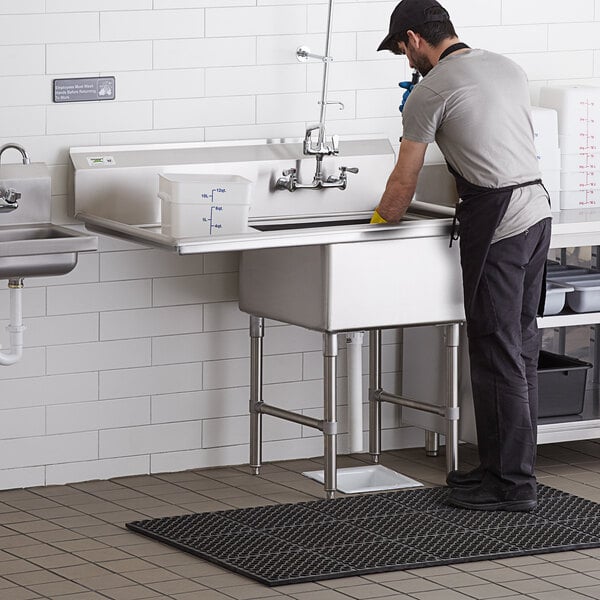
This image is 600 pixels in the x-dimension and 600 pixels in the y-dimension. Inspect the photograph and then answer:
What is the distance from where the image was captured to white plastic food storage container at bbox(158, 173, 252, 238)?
4656 millimetres

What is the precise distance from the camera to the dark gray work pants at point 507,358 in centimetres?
480

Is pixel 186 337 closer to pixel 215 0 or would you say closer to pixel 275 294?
pixel 275 294

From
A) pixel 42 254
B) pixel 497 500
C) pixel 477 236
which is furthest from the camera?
pixel 497 500

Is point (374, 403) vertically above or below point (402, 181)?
below

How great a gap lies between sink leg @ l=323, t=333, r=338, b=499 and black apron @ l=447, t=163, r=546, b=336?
0.46 m

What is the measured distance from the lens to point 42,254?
454cm

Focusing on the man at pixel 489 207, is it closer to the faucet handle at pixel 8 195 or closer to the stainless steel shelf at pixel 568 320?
the stainless steel shelf at pixel 568 320

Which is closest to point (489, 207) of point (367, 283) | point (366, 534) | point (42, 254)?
point (367, 283)

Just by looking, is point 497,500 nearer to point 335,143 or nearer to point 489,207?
point 489,207

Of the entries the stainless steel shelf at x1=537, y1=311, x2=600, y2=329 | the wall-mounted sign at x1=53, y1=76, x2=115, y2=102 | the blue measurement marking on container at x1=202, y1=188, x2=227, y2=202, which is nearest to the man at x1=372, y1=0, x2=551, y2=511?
the stainless steel shelf at x1=537, y1=311, x2=600, y2=329

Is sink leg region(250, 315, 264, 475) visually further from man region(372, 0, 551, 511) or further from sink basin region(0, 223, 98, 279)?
sink basin region(0, 223, 98, 279)

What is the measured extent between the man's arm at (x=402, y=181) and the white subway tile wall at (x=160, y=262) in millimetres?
734

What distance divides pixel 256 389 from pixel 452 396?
0.71 m

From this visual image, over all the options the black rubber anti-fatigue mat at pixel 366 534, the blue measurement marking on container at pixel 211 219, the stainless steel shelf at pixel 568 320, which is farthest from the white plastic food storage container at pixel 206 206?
the stainless steel shelf at pixel 568 320
